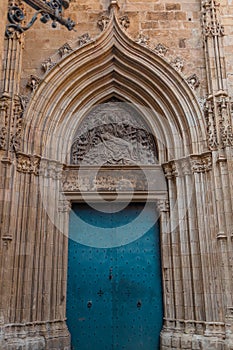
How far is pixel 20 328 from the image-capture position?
6.21m

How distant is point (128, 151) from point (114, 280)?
98.8 inches

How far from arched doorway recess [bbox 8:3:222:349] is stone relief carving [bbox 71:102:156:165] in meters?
0.16

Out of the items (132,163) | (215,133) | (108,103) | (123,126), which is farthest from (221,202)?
(108,103)

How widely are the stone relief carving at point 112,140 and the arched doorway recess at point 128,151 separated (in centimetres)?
16

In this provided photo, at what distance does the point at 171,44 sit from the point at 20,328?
5.89 m

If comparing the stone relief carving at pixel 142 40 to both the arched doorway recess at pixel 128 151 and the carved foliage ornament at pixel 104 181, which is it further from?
the carved foliage ornament at pixel 104 181

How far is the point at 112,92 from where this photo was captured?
8.14 metres

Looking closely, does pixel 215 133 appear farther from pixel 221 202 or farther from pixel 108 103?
pixel 108 103

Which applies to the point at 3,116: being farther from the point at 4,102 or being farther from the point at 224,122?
the point at 224,122

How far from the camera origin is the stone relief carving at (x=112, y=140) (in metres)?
7.78

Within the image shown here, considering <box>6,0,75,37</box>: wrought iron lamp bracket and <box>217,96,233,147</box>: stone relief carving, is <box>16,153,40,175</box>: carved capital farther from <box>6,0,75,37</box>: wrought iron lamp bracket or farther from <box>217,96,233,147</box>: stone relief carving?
<box>217,96,233,147</box>: stone relief carving

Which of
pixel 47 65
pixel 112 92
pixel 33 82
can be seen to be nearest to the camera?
pixel 33 82

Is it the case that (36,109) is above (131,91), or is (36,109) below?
below

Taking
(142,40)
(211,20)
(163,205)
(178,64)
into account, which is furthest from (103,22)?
(163,205)
